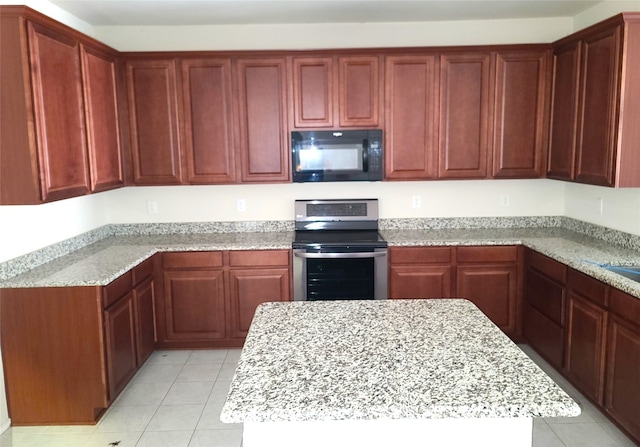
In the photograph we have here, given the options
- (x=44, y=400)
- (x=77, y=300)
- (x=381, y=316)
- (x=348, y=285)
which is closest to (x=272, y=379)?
(x=381, y=316)

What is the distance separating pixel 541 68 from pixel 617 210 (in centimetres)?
119

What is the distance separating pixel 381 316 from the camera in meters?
2.06

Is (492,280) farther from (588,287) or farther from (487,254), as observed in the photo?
(588,287)

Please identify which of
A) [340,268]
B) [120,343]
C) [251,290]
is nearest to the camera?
[120,343]

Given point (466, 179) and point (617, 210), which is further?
point (466, 179)

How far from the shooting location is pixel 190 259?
379 cm

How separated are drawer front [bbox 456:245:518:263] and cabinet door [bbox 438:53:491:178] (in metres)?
0.59

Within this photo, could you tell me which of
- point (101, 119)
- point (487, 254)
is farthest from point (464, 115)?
point (101, 119)

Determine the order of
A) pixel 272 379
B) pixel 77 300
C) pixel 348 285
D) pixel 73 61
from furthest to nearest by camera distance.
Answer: pixel 348 285
pixel 73 61
pixel 77 300
pixel 272 379

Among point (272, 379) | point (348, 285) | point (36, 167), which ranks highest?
point (36, 167)

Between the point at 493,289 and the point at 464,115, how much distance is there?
1.35 m

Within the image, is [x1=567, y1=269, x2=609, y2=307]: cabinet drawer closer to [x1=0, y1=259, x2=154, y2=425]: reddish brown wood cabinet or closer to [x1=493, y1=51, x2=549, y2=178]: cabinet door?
[x1=493, y1=51, x2=549, y2=178]: cabinet door

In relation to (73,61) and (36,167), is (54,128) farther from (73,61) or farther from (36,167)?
(73,61)

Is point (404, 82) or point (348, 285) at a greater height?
point (404, 82)
